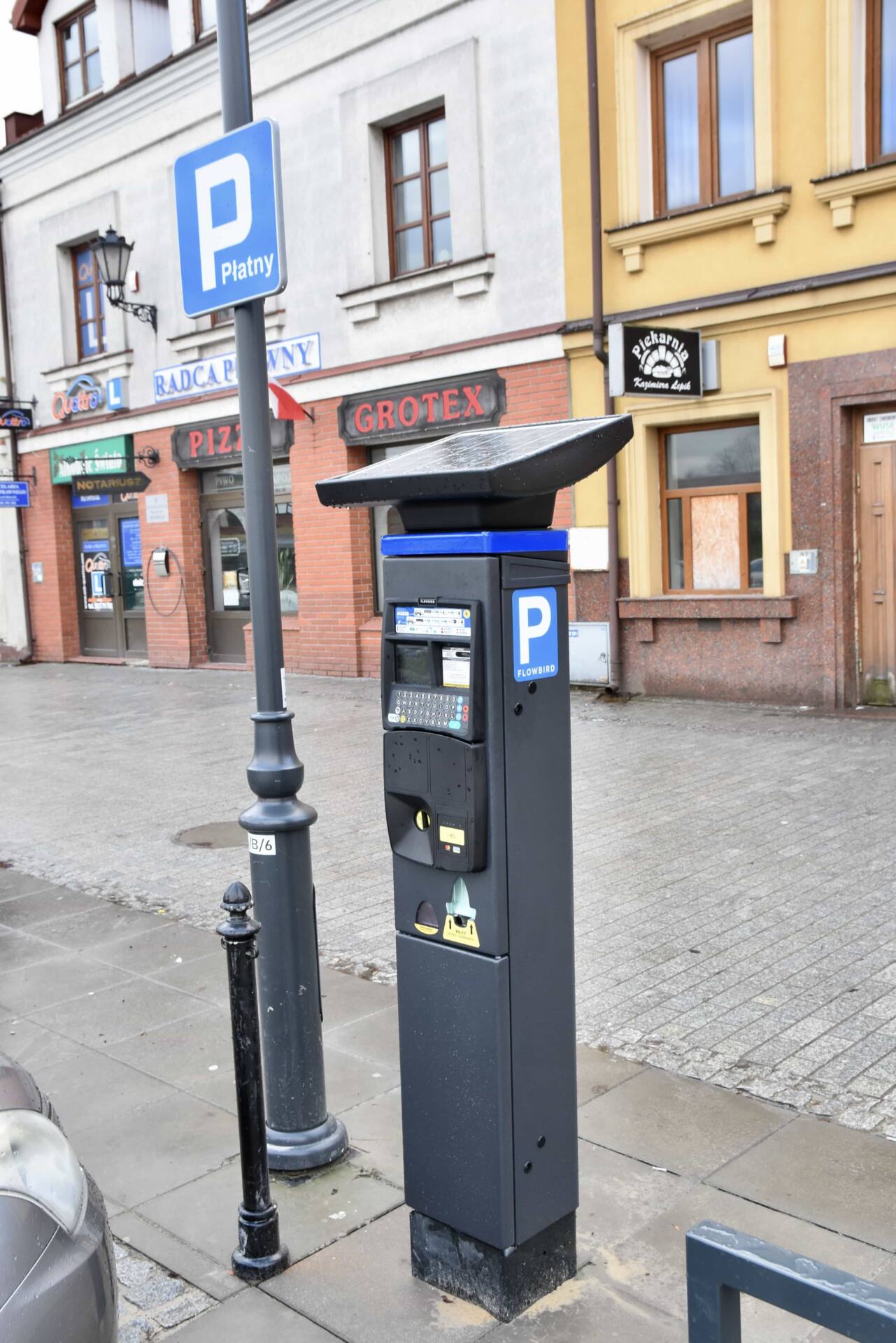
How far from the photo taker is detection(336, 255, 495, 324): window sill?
13219mm

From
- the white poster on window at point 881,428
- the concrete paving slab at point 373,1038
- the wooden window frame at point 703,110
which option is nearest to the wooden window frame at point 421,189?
the wooden window frame at point 703,110

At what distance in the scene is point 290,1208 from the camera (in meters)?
3.45

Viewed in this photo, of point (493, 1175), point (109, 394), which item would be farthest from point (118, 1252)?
point (109, 394)

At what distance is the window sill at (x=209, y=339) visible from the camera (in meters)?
15.9

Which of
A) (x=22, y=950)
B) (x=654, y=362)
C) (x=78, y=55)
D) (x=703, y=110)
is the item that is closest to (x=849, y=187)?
(x=703, y=110)

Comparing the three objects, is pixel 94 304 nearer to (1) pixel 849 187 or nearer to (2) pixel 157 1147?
(1) pixel 849 187

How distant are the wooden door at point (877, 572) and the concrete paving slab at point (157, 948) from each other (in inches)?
281

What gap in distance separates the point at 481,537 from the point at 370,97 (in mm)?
13016

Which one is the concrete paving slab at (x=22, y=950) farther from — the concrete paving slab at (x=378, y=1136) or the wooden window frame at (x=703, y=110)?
the wooden window frame at (x=703, y=110)

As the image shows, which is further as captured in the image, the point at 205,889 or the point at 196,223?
the point at 205,889

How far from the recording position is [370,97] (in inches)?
556

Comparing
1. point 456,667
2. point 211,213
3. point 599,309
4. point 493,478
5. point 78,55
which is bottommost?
A: point 456,667

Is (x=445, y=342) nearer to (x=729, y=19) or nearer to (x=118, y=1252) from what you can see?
(x=729, y=19)

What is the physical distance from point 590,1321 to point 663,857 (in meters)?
4.00
